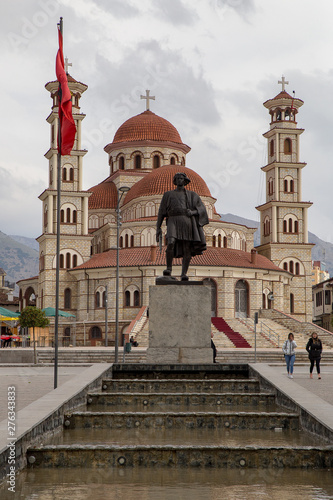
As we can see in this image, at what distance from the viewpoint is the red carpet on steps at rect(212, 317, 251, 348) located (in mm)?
46406

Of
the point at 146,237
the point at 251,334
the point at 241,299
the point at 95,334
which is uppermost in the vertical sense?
the point at 146,237

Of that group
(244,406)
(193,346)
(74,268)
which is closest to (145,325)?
(74,268)

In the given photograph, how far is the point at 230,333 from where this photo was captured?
48969mm

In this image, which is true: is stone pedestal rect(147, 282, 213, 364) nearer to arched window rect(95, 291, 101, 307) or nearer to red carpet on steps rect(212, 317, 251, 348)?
red carpet on steps rect(212, 317, 251, 348)

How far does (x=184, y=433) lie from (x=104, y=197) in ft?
207

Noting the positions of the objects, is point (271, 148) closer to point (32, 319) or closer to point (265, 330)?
point (265, 330)

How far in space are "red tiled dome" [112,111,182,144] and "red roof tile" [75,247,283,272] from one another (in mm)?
16582

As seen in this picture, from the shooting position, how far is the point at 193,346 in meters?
16.6

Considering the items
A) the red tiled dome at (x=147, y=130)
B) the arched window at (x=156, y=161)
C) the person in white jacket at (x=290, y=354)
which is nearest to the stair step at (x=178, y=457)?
the person in white jacket at (x=290, y=354)

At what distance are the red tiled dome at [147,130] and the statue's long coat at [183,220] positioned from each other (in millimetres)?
54546

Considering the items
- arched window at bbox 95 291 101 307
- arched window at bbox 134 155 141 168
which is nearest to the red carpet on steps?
arched window at bbox 95 291 101 307

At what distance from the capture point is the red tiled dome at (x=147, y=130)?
71.6 metres

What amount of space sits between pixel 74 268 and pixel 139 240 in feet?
21.2

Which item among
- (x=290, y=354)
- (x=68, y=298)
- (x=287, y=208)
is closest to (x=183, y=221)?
(x=290, y=354)
